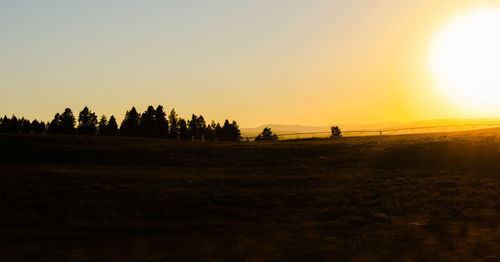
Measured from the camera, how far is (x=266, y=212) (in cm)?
1753

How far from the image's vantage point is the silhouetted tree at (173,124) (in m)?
132

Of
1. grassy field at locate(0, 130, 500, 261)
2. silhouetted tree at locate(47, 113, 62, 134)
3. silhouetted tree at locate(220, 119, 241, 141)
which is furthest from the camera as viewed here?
silhouetted tree at locate(220, 119, 241, 141)

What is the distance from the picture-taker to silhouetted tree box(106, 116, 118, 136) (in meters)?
120

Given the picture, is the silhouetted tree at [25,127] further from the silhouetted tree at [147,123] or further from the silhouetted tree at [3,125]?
the silhouetted tree at [147,123]

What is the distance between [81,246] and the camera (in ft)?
38.0

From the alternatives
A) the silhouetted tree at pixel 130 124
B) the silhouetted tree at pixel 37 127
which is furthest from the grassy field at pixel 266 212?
the silhouetted tree at pixel 37 127

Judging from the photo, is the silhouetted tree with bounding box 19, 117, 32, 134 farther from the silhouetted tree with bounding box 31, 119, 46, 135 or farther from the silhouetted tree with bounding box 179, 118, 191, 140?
the silhouetted tree with bounding box 179, 118, 191, 140

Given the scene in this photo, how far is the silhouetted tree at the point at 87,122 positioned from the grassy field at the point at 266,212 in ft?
326

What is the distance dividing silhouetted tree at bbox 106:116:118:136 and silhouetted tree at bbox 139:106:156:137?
6.82m

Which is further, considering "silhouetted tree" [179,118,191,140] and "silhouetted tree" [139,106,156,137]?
"silhouetted tree" [179,118,191,140]

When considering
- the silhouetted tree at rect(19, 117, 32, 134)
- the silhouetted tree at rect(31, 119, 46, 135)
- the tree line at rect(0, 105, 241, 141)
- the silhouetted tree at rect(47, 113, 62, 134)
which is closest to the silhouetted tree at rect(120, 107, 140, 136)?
the tree line at rect(0, 105, 241, 141)

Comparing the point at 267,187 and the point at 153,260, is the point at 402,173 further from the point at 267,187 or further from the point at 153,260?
the point at 153,260

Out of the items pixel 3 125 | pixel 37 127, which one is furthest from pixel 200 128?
pixel 3 125

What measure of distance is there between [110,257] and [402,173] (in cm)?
2345
